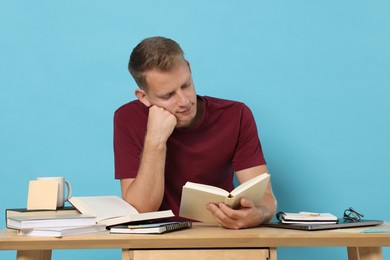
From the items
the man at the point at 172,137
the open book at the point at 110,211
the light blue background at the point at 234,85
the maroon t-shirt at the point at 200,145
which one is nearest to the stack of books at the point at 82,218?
the open book at the point at 110,211

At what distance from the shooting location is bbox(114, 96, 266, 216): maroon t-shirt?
2.35 meters

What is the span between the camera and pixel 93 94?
3.00 metres

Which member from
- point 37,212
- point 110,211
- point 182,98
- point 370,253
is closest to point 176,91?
point 182,98

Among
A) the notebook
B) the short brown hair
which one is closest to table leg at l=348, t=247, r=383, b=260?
the notebook

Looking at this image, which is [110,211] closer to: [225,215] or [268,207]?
[225,215]

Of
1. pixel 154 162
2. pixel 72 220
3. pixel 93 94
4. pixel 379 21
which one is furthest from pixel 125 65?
pixel 72 220

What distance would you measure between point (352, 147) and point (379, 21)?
612 millimetres

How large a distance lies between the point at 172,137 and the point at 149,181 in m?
0.28

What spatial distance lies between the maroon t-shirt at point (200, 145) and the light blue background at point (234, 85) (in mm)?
574

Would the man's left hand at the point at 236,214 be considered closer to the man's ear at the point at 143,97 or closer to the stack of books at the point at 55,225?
the stack of books at the point at 55,225

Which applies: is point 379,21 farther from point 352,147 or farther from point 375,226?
point 375,226

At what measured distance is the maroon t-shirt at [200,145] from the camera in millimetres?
2354

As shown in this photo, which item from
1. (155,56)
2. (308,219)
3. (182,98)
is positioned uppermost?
(155,56)

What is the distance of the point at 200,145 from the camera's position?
2367mm
